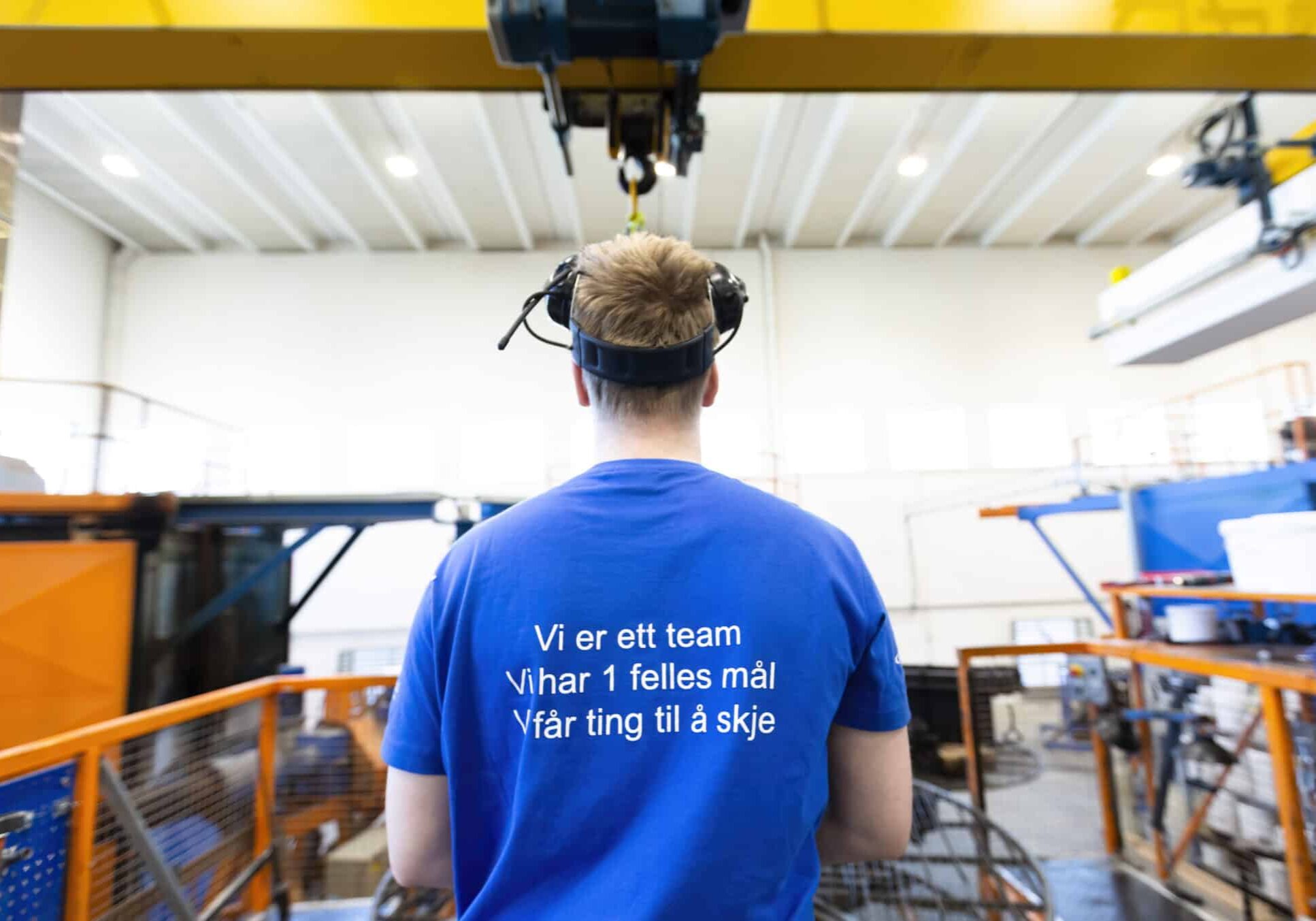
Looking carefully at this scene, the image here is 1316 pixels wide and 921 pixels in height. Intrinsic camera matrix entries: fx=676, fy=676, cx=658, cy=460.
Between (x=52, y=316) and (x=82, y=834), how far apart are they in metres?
12.7

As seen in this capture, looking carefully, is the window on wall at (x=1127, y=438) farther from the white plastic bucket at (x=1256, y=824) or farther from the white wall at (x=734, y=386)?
the white plastic bucket at (x=1256, y=824)

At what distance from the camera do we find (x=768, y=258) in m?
13.2

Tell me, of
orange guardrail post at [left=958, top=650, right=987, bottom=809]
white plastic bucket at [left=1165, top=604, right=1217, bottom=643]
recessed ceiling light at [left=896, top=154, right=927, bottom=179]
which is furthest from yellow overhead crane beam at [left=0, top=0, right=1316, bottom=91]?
recessed ceiling light at [left=896, top=154, right=927, bottom=179]

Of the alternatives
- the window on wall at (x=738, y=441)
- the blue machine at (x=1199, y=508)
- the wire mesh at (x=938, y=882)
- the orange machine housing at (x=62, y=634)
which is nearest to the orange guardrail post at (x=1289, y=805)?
the wire mesh at (x=938, y=882)

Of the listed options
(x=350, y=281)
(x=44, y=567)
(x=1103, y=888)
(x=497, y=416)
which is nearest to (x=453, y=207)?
(x=350, y=281)

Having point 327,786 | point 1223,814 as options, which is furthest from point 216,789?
point 1223,814

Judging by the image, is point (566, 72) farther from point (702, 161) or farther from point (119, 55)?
point (702, 161)

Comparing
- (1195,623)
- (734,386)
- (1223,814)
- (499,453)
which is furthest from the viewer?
(734,386)

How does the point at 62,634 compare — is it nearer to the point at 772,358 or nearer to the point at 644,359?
the point at 644,359

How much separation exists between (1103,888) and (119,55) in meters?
6.06

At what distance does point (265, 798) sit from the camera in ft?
12.0

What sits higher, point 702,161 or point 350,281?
point 702,161

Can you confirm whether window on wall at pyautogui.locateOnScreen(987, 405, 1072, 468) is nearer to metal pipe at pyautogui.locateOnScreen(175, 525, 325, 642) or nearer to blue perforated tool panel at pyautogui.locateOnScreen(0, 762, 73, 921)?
metal pipe at pyautogui.locateOnScreen(175, 525, 325, 642)

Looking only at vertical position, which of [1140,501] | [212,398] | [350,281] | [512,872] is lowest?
[512,872]
